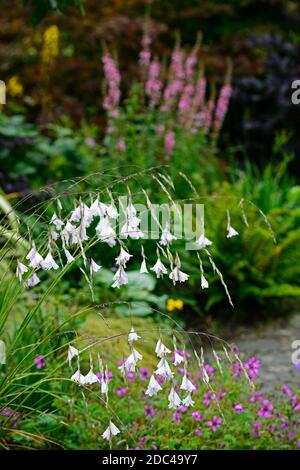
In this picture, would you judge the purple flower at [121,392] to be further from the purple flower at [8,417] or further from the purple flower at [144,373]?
the purple flower at [8,417]

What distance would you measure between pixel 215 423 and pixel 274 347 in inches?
63.2

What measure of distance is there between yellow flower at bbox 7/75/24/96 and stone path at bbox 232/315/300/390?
3.94 metres

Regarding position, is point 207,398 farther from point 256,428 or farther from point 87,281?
point 87,281

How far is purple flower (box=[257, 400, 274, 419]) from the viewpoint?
3.27 meters

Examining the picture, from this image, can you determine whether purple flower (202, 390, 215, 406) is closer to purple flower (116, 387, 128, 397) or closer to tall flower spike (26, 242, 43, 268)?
purple flower (116, 387, 128, 397)

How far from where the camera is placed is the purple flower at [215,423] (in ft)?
10.5

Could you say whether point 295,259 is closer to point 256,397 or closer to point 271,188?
point 271,188

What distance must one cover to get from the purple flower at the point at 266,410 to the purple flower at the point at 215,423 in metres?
0.18

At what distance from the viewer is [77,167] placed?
6.26 metres

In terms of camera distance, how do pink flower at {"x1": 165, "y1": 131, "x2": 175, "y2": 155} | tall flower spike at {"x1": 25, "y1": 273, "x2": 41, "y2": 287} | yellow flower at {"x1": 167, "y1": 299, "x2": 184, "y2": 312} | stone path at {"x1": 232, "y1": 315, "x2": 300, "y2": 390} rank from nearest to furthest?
tall flower spike at {"x1": 25, "y1": 273, "x2": 41, "y2": 287} < stone path at {"x1": 232, "y1": 315, "x2": 300, "y2": 390} < yellow flower at {"x1": 167, "y1": 299, "x2": 184, "y2": 312} < pink flower at {"x1": 165, "y1": 131, "x2": 175, "y2": 155}

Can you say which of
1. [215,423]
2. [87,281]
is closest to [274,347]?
[215,423]

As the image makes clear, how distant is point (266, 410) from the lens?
3.33 m

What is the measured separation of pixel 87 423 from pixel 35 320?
70 cm

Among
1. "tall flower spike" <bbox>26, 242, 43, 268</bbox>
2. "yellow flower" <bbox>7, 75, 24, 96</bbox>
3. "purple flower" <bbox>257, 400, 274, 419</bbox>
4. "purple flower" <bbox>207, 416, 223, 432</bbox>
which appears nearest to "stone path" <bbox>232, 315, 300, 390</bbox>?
"purple flower" <bbox>257, 400, 274, 419</bbox>
